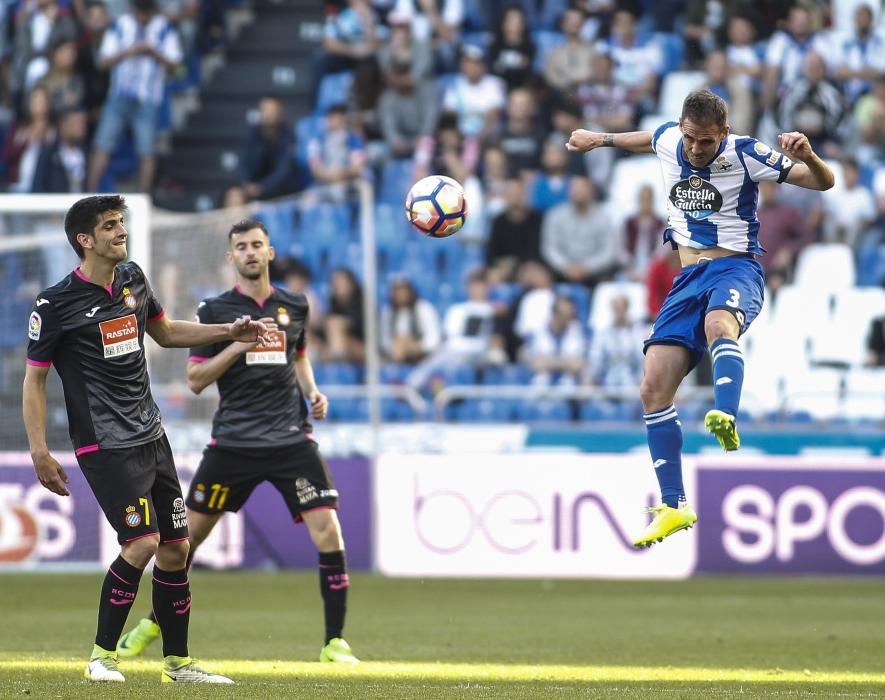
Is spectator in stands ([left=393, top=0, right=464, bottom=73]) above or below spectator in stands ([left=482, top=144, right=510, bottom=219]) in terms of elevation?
above

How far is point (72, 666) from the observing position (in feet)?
26.0

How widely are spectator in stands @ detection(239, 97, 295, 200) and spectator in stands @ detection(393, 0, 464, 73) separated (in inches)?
82.2

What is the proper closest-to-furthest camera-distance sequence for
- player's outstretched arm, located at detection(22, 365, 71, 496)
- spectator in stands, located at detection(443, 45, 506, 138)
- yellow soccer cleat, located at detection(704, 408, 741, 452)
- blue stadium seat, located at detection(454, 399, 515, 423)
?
player's outstretched arm, located at detection(22, 365, 71, 496) < yellow soccer cleat, located at detection(704, 408, 741, 452) < blue stadium seat, located at detection(454, 399, 515, 423) < spectator in stands, located at detection(443, 45, 506, 138)

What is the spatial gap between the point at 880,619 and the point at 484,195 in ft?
25.8

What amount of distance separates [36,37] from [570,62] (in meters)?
6.70

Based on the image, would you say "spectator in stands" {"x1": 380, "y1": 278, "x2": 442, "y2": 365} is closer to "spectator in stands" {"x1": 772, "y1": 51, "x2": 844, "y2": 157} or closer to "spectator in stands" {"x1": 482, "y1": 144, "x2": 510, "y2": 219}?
"spectator in stands" {"x1": 482, "y1": 144, "x2": 510, "y2": 219}

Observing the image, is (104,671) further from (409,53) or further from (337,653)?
(409,53)

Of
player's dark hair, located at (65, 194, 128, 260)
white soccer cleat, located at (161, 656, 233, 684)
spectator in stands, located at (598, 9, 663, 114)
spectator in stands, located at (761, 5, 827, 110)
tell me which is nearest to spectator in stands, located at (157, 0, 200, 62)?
spectator in stands, located at (598, 9, 663, 114)

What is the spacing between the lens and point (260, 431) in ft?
29.5

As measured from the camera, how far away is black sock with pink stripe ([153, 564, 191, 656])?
24.1 feet

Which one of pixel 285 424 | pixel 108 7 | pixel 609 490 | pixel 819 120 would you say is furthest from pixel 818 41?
pixel 285 424

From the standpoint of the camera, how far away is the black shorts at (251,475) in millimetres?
8891

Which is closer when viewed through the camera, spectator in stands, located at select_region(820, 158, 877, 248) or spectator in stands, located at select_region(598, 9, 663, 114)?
spectator in stands, located at select_region(820, 158, 877, 248)

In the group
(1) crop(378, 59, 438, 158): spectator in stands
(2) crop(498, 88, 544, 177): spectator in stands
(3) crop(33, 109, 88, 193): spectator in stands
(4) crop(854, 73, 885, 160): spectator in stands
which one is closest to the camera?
(4) crop(854, 73, 885, 160): spectator in stands
